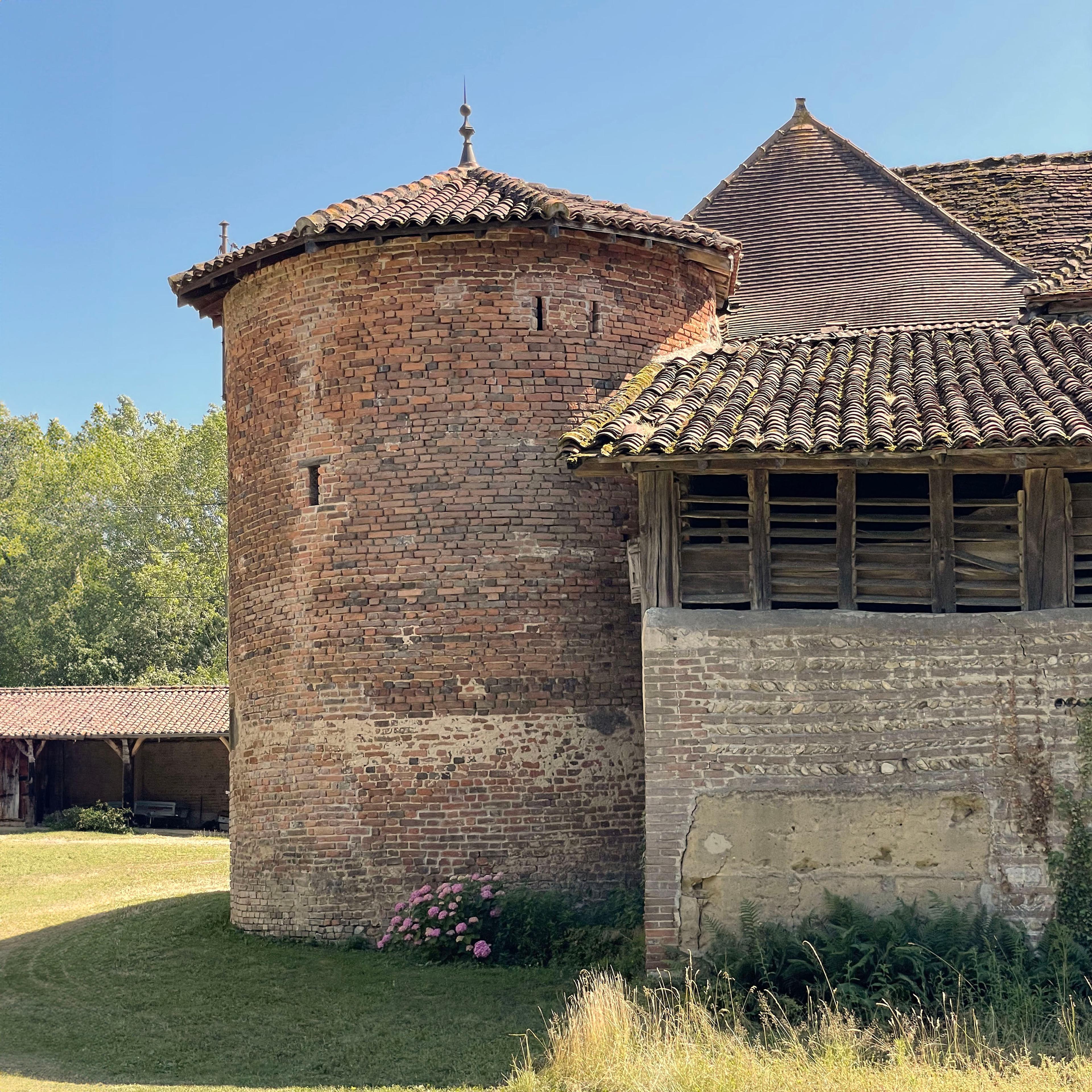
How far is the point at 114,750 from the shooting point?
Answer: 108 feet

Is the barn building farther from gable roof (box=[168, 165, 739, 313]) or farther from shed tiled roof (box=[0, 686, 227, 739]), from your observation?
shed tiled roof (box=[0, 686, 227, 739])

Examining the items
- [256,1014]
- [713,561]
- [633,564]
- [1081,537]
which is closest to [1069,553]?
[1081,537]

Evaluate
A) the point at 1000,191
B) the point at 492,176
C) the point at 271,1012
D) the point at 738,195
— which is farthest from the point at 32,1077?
the point at 1000,191

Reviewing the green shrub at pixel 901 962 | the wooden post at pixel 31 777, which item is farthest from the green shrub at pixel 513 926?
the wooden post at pixel 31 777

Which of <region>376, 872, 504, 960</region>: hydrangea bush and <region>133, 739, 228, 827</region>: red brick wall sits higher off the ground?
<region>376, 872, 504, 960</region>: hydrangea bush

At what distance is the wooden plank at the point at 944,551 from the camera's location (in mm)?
10445

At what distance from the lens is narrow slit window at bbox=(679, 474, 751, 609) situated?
418 inches

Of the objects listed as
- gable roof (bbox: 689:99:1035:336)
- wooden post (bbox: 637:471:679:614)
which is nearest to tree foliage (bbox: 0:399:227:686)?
gable roof (bbox: 689:99:1035:336)

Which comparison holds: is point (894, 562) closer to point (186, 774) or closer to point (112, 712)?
point (186, 774)

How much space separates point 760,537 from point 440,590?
349 cm

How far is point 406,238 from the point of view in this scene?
13.2 metres

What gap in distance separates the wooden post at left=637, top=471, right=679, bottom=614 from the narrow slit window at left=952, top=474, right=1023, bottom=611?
223cm

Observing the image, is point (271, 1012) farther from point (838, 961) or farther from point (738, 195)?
point (738, 195)

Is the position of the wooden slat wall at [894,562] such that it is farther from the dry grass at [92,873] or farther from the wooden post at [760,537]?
the dry grass at [92,873]
